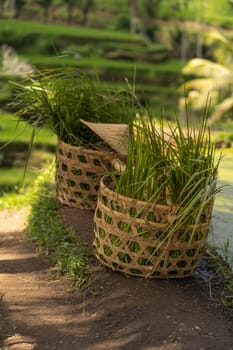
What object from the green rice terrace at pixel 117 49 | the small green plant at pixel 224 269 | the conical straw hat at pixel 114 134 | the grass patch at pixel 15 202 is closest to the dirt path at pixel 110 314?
the small green plant at pixel 224 269

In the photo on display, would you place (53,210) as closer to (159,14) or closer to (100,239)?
(100,239)

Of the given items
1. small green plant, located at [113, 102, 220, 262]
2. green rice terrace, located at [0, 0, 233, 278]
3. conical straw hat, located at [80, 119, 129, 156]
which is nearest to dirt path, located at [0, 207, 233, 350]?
small green plant, located at [113, 102, 220, 262]

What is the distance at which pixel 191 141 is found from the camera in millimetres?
3309

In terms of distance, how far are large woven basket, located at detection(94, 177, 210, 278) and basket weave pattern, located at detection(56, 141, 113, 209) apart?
852 mm

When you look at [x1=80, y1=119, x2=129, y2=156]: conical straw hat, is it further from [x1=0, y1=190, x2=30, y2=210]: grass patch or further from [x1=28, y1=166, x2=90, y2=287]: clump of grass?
[x1=0, y1=190, x2=30, y2=210]: grass patch

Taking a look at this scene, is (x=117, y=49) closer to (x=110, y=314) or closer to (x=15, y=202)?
(x=15, y=202)

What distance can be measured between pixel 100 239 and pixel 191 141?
2.03 ft

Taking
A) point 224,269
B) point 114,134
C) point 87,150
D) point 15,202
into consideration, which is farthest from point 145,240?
point 15,202

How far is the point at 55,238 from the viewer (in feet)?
13.3

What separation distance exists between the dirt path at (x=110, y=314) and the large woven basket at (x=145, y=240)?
7 cm

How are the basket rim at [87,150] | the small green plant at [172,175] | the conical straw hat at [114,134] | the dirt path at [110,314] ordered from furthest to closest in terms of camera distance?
the basket rim at [87,150], the conical straw hat at [114,134], the small green plant at [172,175], the dirt path at [110,314]

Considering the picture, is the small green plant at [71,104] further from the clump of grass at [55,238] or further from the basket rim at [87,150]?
the clump of grass at [55,238]

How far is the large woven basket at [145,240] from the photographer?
10.5 ft

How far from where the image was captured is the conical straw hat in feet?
12.6
